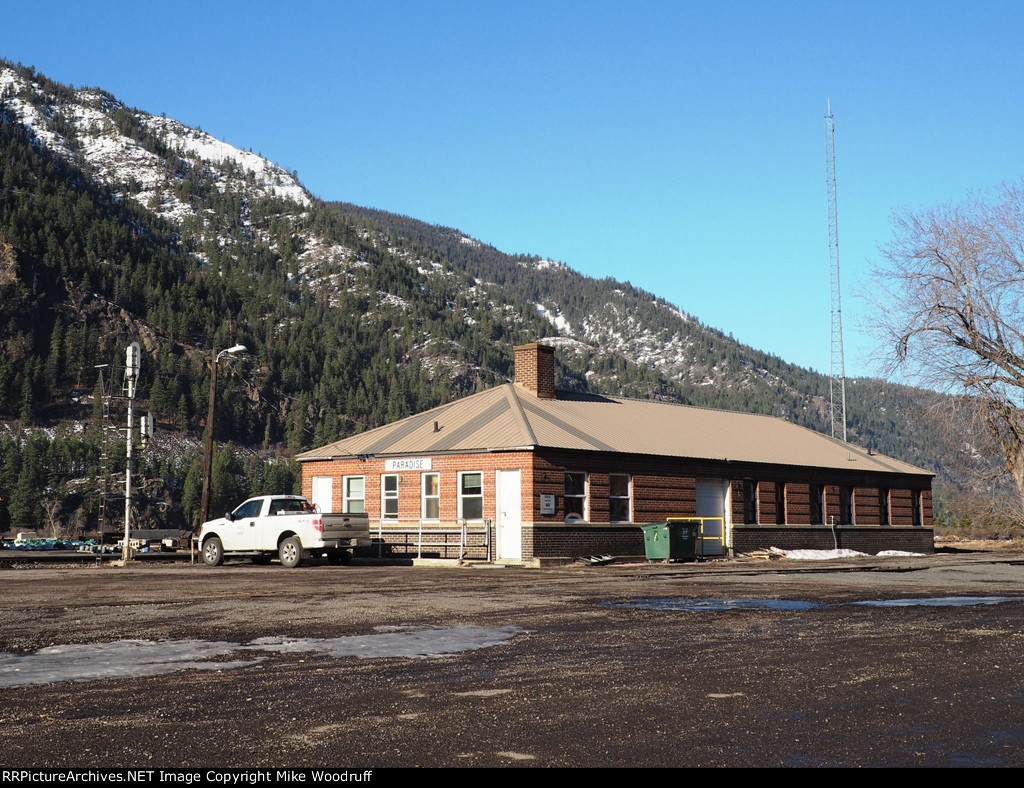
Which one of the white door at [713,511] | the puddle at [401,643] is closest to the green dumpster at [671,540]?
the white door at [713,511]

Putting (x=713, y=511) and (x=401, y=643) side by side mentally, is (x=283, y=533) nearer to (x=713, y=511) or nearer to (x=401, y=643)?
(x=713, y=511)

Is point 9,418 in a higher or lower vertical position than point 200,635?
higher

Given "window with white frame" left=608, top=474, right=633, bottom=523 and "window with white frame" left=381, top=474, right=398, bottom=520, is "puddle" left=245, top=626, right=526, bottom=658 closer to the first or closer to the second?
"window with white frame" left=608, top=474, right=633, bottom=523

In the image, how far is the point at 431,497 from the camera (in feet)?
110

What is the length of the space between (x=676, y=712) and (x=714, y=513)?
30.5 meters

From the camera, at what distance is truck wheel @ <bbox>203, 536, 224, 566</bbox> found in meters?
30.3

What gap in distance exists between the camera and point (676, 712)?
6312 millimetres

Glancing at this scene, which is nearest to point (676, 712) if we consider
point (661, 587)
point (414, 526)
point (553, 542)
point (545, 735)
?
point (545, 735)

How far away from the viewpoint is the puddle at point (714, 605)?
1372 centimetres

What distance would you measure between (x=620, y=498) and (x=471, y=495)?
4700 mm

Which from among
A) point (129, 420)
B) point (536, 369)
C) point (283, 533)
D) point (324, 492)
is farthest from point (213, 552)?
point (536, 369)

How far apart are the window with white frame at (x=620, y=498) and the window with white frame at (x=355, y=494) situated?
8504 mm

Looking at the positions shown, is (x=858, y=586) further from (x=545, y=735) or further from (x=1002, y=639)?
(x=545, y=735)

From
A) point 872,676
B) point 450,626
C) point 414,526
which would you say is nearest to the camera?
point 872,676
